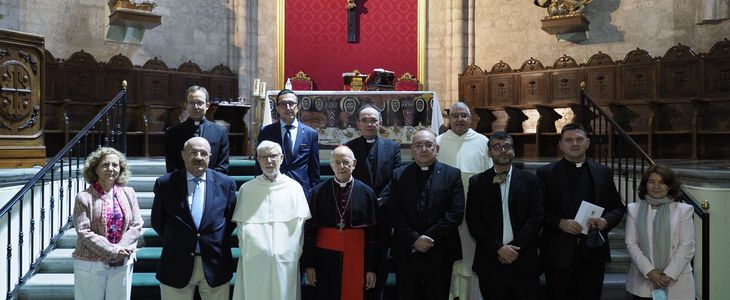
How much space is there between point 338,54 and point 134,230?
25.1ft

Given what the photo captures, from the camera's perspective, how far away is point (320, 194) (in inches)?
165

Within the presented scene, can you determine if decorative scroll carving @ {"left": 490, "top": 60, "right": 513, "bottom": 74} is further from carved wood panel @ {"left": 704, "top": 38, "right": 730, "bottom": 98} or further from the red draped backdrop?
carved wood panel @ {"left": 704, "top": 38, "right": 730, "bottom": 98}

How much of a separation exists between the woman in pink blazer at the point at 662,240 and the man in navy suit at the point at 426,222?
114cm

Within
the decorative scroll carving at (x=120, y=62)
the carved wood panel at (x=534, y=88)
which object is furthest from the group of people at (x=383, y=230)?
the decorative scroll carving at (x=120, y=62)

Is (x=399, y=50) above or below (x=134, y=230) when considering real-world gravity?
above

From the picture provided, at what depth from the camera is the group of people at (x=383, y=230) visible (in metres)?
3.93

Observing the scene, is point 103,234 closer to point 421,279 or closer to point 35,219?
point 35,219

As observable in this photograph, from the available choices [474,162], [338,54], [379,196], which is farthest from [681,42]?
[379,196]

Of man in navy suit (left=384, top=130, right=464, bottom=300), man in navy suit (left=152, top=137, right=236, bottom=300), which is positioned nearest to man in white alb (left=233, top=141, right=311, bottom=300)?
man in navy suit (left=152, top=137, right=236, bottom=300)

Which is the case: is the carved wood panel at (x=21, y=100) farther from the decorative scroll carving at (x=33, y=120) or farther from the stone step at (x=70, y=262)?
the stone step at (x=70, y=262)

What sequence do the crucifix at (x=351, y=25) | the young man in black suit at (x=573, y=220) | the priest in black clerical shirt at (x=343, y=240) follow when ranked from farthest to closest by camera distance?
the crucifix at (x=351, y=25) < the young man in black suit at (x=573, y=220) < the priest in black clerical shirt at (x=343, y=240)

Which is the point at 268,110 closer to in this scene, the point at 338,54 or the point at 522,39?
the point at 338,54

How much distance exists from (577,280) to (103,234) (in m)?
3.00

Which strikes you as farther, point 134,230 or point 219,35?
point 219,35
